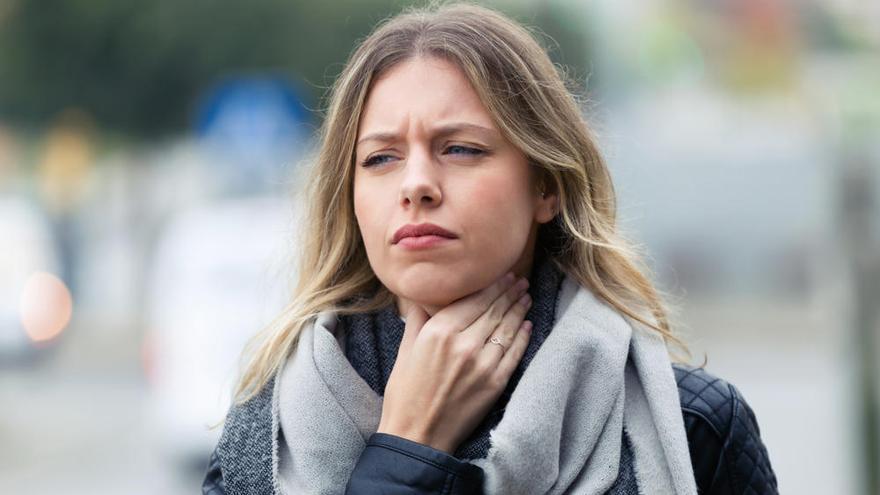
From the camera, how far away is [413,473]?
2008 mm

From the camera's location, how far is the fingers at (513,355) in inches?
83.4

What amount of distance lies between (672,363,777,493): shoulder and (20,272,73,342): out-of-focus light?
1496 centimetres

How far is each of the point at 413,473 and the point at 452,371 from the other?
18 centimetres

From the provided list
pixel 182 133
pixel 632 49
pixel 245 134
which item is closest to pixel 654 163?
pixel 632 49

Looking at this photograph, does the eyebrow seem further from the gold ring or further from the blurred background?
the blurred background

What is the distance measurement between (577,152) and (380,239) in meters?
0.38

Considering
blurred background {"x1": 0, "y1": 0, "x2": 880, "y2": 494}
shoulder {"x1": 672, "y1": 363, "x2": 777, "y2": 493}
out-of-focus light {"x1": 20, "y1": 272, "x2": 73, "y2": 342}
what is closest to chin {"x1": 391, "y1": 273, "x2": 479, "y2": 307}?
shoulder {"x1": 672, "y1": 363, "x2": 777, "y2": 493}

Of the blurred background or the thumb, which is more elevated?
the blurred background

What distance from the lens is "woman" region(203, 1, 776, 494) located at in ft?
6.81

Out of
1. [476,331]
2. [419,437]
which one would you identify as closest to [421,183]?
[476,331]

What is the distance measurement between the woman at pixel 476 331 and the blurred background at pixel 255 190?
5473 millimetres

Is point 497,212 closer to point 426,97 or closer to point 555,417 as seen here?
point 426,97

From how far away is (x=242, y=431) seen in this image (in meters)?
2.23

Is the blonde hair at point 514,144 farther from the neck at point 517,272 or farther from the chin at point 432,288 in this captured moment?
the chin at point 432,288
